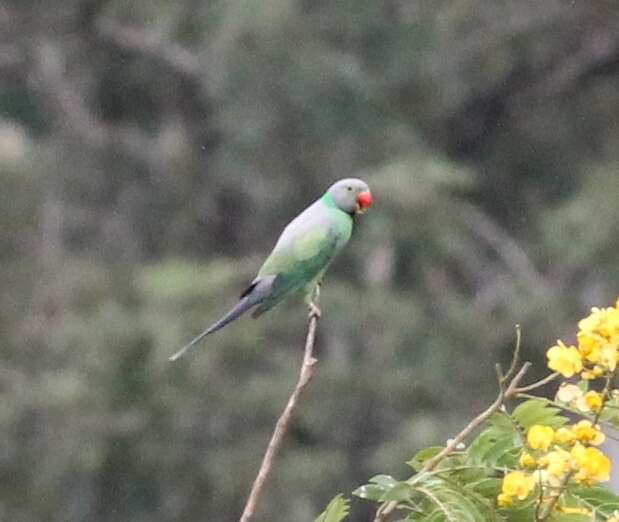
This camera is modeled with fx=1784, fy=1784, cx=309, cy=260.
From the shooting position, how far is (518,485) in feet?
5.45

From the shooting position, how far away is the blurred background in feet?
33.2

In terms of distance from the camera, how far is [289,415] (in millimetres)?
1759

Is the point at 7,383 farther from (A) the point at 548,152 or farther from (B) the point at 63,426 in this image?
(A) the point at 548,152

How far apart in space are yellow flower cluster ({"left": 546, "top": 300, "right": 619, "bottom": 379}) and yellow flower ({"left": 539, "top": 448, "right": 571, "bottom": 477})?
0.26ft

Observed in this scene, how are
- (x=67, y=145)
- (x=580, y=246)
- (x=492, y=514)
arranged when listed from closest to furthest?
(x=492, y=514), (x=580, y=246), (x=67, y=145)

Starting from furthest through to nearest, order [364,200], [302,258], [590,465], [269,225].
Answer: [269,225], [364,200], [302,258], [590,465]

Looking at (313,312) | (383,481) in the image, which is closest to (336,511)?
(383,481)

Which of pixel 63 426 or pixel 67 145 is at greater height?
pixel 67 145

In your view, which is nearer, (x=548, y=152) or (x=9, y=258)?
(x=9, y=258)

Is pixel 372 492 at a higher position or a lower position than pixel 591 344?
lower

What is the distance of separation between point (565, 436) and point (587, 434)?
20 mm

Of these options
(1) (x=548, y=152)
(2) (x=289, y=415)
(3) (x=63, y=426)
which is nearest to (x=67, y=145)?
(3) (x=63, y=426)

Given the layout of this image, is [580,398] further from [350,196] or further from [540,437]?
[350,196]

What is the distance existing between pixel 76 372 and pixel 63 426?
0.32 meters
